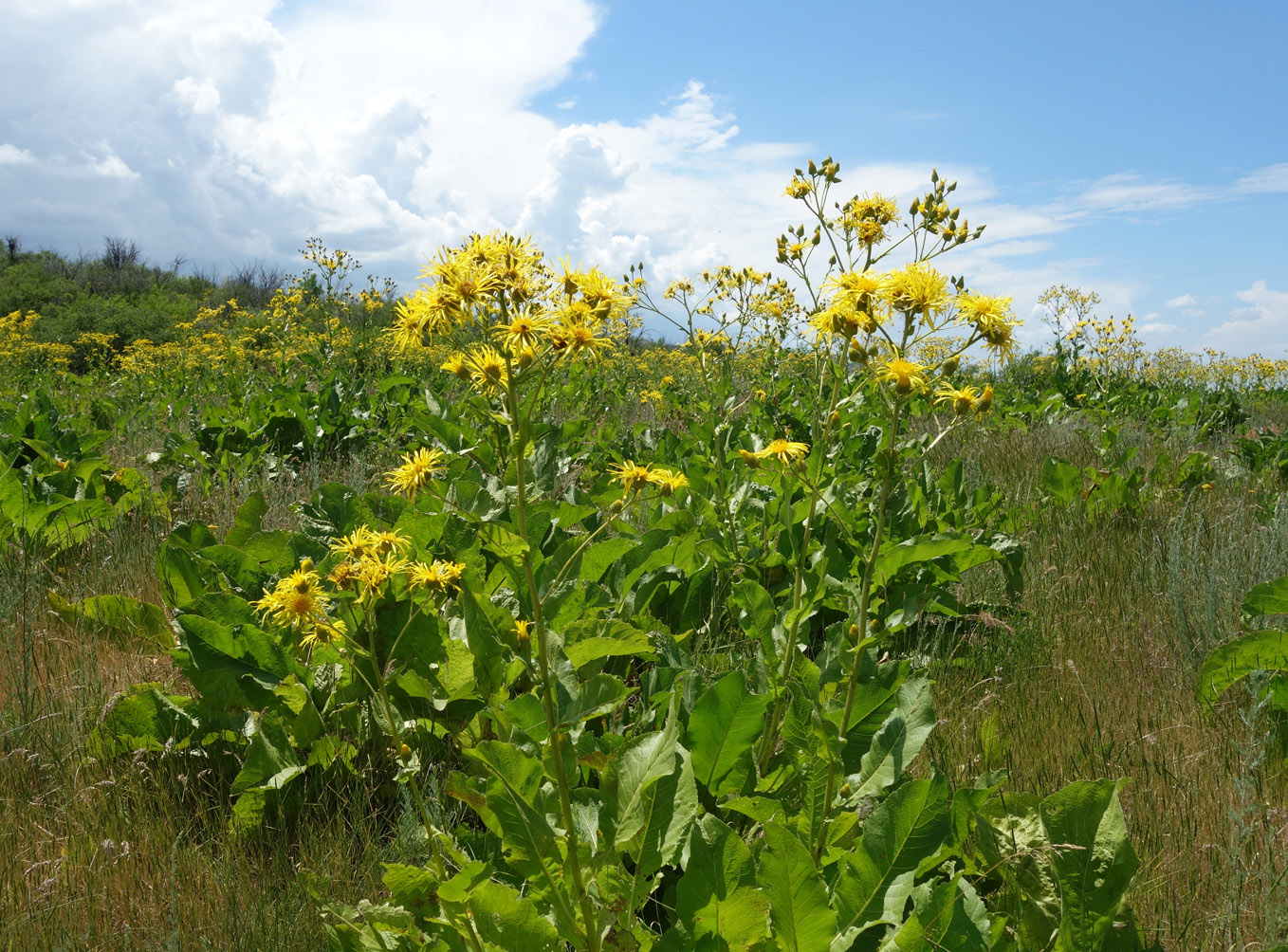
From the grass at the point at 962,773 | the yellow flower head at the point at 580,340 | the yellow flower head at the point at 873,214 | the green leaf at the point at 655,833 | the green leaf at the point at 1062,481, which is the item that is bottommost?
the grass at the point at 962,773

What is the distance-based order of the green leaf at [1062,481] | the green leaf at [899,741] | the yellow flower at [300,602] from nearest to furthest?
the green leaf at [899,741], the yellow flower at [300,602], the green leaf at [1062,481]

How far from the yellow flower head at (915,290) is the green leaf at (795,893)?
1159 millimetres

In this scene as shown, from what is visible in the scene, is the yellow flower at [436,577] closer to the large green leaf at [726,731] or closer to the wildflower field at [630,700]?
the wildflower field at [630,700]

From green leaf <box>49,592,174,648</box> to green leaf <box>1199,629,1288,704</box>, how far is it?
11.3 ft

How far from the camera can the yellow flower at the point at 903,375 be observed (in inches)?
64.1

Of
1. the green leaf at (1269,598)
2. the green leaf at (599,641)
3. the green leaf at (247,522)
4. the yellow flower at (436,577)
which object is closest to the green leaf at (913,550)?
the green leaf at (599,641)

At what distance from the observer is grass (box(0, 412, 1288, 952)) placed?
1.62 metres

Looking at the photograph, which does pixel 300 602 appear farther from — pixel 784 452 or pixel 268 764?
pixel 784 452

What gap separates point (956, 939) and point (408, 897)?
95 centimetres

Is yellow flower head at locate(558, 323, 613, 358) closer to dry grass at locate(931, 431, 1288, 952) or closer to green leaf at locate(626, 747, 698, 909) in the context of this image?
green leaf at locate(626, 747, 698, 909)

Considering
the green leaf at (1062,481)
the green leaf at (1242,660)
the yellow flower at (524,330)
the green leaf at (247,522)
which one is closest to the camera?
the yellow flower at (524,330)

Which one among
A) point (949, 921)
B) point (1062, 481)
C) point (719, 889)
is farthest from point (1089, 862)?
point (1062, 481)

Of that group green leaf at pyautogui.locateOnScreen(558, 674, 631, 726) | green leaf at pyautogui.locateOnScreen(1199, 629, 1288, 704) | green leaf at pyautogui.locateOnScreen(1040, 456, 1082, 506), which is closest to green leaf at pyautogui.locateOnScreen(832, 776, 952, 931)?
green leaf at pyautogui.locateOnScreen(558, 674, 631, 726)

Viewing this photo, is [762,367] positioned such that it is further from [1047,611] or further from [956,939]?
[956,939]
